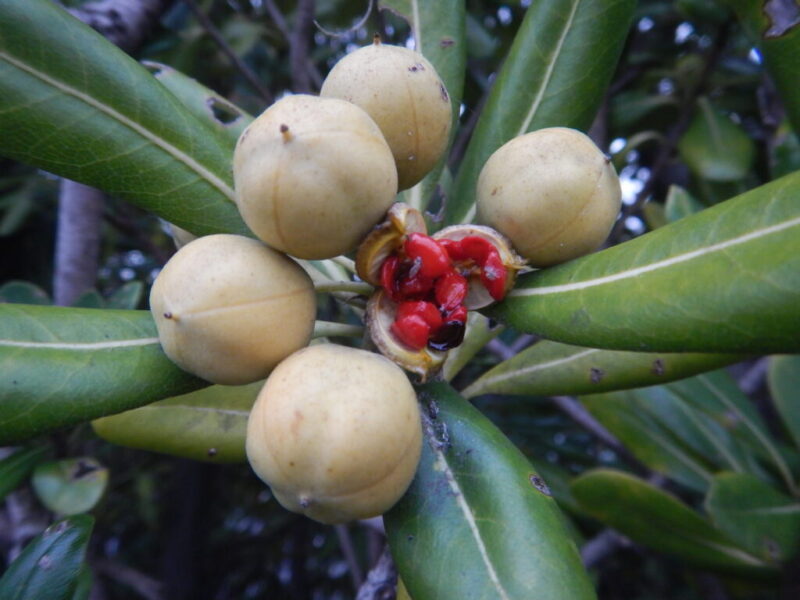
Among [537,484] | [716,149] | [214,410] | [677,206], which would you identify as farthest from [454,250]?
[716,149]

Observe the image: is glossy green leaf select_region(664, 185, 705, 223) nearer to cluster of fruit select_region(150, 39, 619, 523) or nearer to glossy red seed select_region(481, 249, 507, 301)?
cluster of fruit select_region(150, 39, 619, 523)

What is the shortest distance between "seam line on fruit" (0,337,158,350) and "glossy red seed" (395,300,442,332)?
413 mm

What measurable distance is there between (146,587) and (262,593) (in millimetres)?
1351

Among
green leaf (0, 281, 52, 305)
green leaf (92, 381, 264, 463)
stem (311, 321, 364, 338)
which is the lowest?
green leaf (0, 281, 52, 305)

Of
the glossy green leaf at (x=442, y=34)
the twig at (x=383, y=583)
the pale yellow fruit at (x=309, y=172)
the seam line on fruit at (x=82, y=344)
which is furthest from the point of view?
the glossy green leaf at (x=442, y=34)

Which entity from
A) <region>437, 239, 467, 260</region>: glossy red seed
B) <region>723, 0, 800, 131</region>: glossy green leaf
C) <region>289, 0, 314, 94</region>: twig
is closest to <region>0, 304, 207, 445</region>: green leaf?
<region>437, 239, 467, 260</region>: glossy red seed

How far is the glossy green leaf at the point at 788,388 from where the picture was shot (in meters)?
2.17

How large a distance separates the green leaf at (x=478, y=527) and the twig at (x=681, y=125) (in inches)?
55.7

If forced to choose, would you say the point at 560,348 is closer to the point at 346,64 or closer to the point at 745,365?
the point at 346,64

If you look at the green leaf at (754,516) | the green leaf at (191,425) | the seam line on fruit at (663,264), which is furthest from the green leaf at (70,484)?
the green leaf at (754,516)

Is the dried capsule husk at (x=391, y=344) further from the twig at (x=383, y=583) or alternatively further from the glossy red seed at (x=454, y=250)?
the twig at (x=383, y=583)

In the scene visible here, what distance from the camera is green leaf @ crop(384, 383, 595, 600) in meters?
1.04

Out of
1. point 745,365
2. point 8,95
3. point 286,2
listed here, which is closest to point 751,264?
point 8,95

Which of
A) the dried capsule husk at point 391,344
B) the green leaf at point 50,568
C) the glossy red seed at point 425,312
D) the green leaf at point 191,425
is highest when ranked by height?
the glossy red seed at point 425,312
